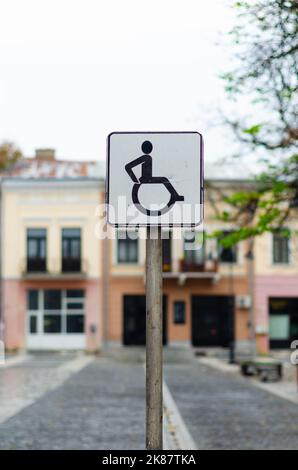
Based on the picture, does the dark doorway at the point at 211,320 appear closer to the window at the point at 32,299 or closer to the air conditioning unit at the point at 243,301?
the air conditioning unit at the point at 243,301

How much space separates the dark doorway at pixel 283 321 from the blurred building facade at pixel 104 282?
0.05 metres

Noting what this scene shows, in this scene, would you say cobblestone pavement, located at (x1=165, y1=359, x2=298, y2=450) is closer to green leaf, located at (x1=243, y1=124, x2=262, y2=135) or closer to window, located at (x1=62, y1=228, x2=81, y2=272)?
green leaf, located at (x1=243, y1=124, x2=262, y2=135)

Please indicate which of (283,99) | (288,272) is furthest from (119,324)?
(283,99)

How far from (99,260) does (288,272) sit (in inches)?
402

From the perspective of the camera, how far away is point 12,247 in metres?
43.7

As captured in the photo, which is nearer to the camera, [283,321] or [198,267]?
[198,267]

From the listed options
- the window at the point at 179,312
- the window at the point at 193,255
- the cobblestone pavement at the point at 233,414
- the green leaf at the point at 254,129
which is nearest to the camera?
the cobblestone pavement at the point at 233,414

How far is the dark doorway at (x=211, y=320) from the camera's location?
44.3m

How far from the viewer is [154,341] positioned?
456 centimetres

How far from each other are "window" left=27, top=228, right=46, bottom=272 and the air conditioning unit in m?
10.5

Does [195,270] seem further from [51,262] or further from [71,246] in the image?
[51,262]

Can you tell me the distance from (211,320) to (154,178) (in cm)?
4034

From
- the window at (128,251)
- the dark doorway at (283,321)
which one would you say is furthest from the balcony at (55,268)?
the dark doorway at (283,321)

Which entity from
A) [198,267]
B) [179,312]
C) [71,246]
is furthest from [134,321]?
[71,246]
